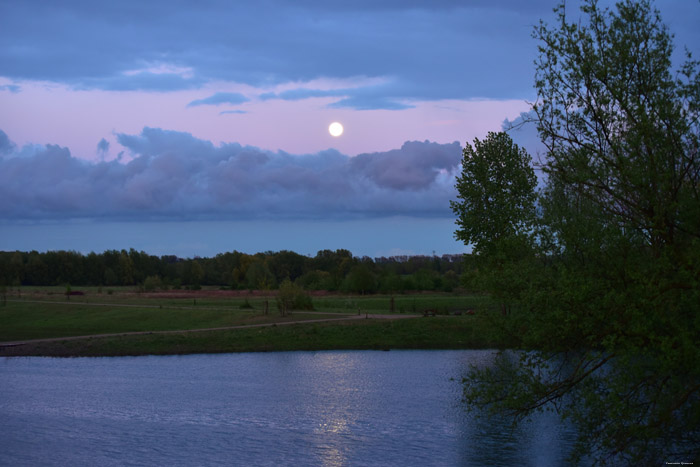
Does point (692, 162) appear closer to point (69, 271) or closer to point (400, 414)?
point (400, 414)

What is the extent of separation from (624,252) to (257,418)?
1597 centimetres

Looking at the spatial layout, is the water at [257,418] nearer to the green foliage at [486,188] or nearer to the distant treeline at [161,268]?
the green foliage at [486,188]

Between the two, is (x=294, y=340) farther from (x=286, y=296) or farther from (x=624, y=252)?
(x=624, y=252)

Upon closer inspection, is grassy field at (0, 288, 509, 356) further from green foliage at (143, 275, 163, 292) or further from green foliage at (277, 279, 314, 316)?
green foliage at (143, 275, 163, 292)

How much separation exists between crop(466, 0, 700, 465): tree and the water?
234 inches

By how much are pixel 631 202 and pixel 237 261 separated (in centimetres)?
14272

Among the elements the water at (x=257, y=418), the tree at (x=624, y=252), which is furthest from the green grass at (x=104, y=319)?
the tree at (x=624, y=252)

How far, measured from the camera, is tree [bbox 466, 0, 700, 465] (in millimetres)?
12297

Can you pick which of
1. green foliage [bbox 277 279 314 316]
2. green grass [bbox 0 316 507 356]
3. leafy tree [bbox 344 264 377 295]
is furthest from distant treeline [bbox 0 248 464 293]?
green grass [bbox 0 316 507 356]

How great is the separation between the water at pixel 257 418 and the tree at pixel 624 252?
5.95 metres

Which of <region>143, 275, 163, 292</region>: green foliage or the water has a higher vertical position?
<region>143, 275, 163, 292</region>: green foliage

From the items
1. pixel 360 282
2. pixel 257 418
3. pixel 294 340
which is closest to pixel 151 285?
pixel 360 282

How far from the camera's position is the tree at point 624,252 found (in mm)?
12297

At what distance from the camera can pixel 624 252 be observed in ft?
43.5
